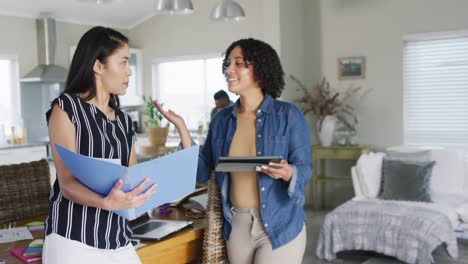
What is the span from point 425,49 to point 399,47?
29 centimetres

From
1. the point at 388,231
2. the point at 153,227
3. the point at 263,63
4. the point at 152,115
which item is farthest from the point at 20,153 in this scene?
the point at 263,63

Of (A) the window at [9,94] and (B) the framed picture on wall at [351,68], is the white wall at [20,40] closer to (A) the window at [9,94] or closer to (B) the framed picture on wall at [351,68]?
(A) the window at [9,94]

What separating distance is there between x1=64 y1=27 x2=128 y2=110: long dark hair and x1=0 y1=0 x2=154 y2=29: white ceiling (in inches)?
214

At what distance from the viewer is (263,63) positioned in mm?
2057

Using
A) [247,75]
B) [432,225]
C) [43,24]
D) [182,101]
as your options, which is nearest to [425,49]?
[432,225]

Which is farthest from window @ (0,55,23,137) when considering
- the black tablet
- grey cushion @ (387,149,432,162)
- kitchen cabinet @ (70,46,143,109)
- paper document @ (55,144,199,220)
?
paper document @ (55,144,199,220)

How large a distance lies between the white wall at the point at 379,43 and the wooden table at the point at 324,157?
38 centimetres

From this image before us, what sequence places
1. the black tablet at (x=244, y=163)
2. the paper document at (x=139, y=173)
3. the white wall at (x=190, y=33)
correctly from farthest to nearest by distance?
the white wall at (x=190, y=33), the black tablet at (x=244, y=163), the paper document at (x=139, y=173)

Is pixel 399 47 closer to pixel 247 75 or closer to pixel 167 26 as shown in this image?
pixel 167 26

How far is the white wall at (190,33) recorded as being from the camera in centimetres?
730

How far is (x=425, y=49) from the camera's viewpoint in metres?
5.98

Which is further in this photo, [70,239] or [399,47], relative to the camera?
[399,47]

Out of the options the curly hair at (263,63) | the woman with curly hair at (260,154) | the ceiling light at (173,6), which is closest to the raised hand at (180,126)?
the woman with curly hair at (260,154)

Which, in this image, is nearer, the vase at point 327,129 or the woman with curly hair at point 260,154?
the woman with curly hair at point 260,154
